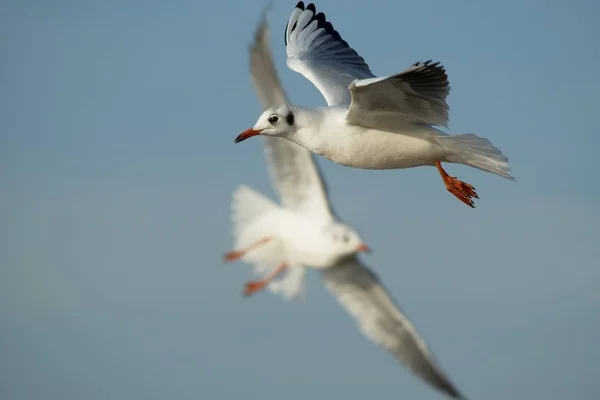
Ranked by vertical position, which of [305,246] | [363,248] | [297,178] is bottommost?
[363,248]

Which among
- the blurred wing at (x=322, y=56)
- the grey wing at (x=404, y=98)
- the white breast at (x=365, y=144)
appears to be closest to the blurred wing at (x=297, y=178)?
the blurred wing at (x=322, y=56)

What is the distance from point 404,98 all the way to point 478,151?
1.72ft

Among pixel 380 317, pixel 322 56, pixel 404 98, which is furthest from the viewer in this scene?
pixel 380 317

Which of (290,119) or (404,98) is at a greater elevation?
(290,119)

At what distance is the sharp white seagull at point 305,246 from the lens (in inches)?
388

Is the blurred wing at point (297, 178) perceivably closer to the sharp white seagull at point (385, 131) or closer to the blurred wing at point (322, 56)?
the blurred wing at point (322, 56)

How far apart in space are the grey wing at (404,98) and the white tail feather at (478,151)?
13cm

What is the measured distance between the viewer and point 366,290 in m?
10.3

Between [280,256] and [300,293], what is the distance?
1.52 feet

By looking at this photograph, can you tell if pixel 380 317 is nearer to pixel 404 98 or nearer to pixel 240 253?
pixel 240 253

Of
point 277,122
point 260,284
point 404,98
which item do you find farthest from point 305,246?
point 404,98

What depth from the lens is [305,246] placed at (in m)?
11.0

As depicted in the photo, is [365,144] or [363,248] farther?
[363,248]

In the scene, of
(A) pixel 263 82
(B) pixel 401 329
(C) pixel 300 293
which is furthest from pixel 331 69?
(C) pixel 300 293
